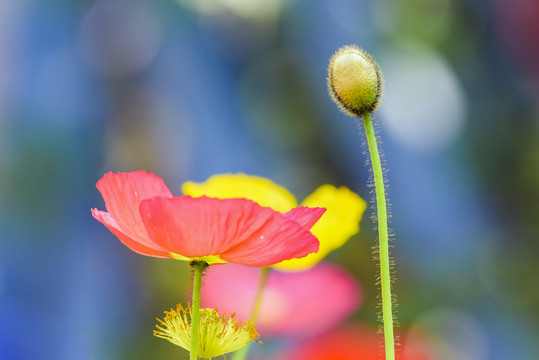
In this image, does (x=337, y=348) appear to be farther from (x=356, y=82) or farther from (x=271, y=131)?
(x=271, y=131)

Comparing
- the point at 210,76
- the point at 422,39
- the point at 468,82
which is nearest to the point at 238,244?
the point at 210,76

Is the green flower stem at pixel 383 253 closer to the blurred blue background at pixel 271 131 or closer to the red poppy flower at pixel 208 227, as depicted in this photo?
the red poppy flower at pixel 208 227

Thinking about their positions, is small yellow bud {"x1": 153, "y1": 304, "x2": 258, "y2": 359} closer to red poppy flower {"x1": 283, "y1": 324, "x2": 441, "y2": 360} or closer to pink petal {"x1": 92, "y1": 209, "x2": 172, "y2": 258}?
pink petal {"x1": 92, "y1": 209, "x2": 172, "y2": 258}

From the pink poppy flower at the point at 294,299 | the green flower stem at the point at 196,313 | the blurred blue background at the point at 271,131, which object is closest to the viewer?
the green flower stem at the point at 196,313

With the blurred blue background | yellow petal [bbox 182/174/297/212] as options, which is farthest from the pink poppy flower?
the blurred blue background

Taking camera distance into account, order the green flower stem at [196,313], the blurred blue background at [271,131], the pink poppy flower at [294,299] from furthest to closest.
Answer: the blurred blue background at [271,131] < the pink poppy flower at [294,299] < the green flower stem at [196,313]

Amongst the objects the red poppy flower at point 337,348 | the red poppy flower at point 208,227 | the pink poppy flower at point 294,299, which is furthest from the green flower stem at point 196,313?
the red poppy flower at point 337,348
